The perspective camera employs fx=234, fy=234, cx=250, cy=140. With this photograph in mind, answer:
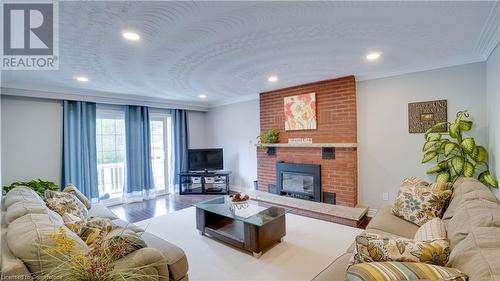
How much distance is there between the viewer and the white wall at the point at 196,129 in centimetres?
638

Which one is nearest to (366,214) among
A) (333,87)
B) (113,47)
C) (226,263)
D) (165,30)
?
(333,87)

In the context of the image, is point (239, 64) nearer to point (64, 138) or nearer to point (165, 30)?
point (165, 30)

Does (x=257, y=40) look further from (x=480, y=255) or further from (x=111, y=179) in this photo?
(x=111, y=179)

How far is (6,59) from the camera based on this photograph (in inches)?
102

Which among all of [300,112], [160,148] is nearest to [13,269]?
[300,112]

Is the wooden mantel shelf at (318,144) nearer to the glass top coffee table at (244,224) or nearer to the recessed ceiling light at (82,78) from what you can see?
the glass top coffee table at (244,224)

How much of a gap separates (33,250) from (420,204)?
3.05 metres

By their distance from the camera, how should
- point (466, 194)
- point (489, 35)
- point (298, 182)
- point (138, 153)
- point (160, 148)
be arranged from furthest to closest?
point (160, 148)
point (138, 153)
point (298, 182)
point (489, 35)
point (466, 194)

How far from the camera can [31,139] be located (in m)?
3.98

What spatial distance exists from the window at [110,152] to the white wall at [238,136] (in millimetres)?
2292

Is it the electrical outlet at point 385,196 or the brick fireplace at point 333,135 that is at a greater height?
the brick fireplace at point 333,135

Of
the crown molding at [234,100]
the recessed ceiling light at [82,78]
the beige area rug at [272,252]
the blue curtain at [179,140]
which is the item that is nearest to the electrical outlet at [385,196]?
the beige area rug at [272,252]

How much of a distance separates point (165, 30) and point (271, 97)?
10.1 ft

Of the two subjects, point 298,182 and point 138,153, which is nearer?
point 298,182
